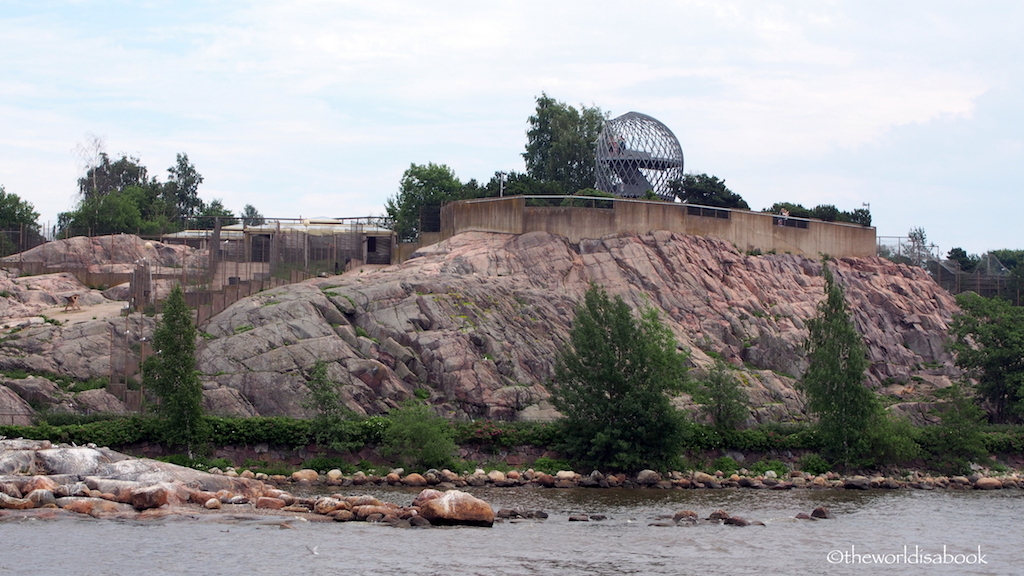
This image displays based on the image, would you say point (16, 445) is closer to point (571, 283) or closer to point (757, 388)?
point (571, 283)

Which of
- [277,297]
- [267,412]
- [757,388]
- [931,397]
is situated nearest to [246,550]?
[267,412]

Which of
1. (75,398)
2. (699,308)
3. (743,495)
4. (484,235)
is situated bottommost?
(743,495)

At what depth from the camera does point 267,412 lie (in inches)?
2047

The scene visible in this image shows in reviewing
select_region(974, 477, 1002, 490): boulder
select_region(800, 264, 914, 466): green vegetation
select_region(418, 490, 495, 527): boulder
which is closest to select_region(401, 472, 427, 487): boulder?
select_region(418, 490, 495, 527): boulder

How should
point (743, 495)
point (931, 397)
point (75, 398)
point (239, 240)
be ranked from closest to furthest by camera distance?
1. point (743, 495)
2. point (75, 398)
3. point (931, 397)
4. point (239, 240)

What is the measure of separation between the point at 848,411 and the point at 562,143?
136 ft

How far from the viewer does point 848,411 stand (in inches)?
2119

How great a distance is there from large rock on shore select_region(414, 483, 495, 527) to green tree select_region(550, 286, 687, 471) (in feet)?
46.7

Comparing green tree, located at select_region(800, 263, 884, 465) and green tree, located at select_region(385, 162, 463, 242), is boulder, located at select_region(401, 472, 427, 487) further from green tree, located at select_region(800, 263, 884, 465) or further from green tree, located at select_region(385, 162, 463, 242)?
green tree, located at select_region(385, 162, 463, 242)

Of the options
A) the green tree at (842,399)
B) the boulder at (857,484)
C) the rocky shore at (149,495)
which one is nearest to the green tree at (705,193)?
the green tree at (842,399)

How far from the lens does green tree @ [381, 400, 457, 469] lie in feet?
159

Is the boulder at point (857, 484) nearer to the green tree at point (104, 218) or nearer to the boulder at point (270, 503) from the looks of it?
the boulder at point (270, 503)

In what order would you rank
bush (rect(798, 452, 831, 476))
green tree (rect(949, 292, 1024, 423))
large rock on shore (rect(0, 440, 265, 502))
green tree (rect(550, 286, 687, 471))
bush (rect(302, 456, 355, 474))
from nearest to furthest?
1. large rock on shore (rect(0, 440, 265, 502))
2. bush (rect(302, 456, 355, 474))
3. green tree (rect(550, 286, 687, 471))
4. bush (rect(798, 452, 831, 476))
5. green tree (rect(949, 292, 1024, 423))

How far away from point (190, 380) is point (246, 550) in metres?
18.3
